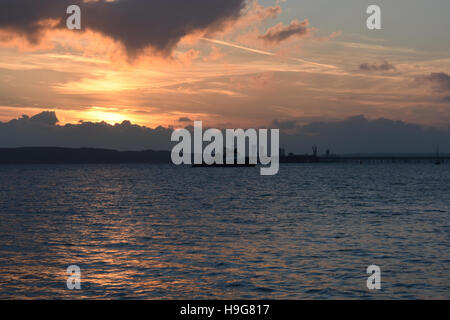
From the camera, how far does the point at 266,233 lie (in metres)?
35.8

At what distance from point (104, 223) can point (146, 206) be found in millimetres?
17678

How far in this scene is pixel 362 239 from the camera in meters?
33.0

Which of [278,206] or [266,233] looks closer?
[266,233]

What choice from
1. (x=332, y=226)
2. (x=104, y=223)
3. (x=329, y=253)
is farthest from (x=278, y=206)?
(x=329, y=253)
